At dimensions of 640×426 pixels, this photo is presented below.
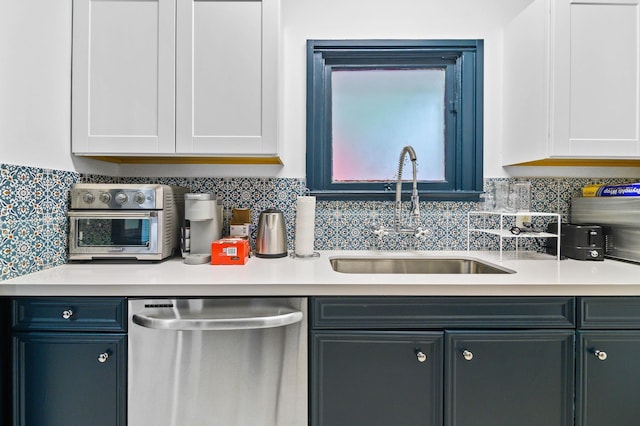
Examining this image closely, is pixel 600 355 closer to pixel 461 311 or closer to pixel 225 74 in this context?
pixel 461 311

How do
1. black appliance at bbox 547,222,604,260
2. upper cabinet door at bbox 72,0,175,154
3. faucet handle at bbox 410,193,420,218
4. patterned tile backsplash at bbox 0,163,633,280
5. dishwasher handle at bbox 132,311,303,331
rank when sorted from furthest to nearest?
patterned tile backsplash at bbox 0,163,633,280 → faucet handle at bbox 410,193,420,218 → black appliance at bbox 547,222,604,260 → upper cabinet door at bbox 72,0,175,154 → dishwasher handle at bbox 132,311,303,331

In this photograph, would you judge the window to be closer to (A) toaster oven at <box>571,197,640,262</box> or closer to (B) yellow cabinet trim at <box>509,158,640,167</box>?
(B) yellow cabinet trim at <box>509,158,640,167</box>

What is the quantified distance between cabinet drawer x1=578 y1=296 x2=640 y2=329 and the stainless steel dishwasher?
39.9 inches

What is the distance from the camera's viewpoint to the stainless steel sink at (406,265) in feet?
6.06

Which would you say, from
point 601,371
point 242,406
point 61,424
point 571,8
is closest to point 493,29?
point 571,8

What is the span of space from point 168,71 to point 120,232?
0.76m

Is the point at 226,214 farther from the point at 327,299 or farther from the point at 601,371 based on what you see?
the point at 601,371

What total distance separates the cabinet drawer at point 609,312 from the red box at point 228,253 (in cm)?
135

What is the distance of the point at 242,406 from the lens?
126 cm

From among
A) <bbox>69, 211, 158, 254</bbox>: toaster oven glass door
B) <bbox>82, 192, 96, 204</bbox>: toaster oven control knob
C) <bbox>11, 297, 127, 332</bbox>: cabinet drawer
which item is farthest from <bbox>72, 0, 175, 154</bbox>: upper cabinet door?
A: <bbox>11, 297, 127, 332</bbox>: cabinet drawer

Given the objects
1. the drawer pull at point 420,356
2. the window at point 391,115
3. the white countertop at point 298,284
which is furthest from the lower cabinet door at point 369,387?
the window at point 391,115

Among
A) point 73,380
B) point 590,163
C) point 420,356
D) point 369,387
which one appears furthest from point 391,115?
point 73,380

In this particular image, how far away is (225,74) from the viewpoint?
1.56m

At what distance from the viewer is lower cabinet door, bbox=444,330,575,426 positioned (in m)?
1.25
